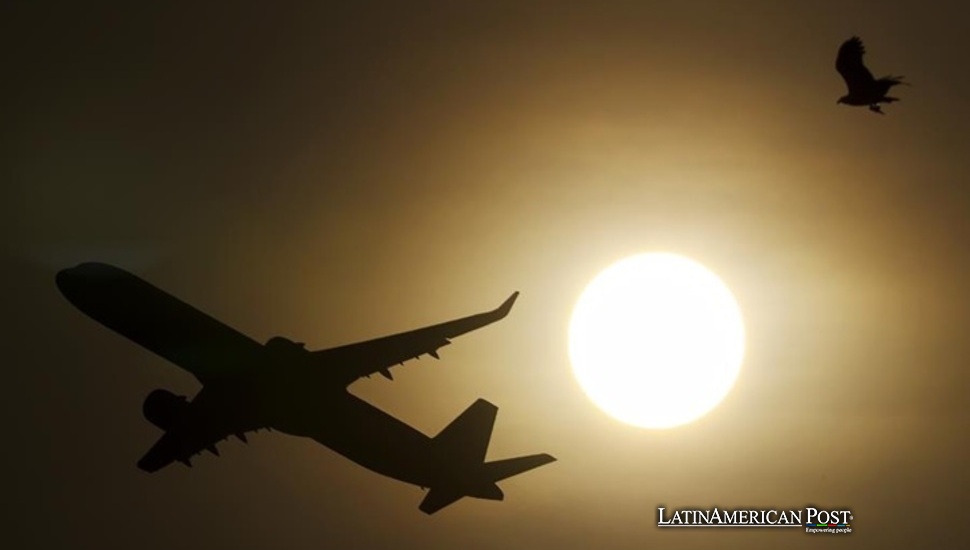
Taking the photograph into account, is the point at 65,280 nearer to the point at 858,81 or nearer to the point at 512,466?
the point at 512,466

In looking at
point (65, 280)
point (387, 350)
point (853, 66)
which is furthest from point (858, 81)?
point (65, 280)

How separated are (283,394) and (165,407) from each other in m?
7.14

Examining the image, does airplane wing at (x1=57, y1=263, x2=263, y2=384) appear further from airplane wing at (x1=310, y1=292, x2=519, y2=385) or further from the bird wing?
the bird wing

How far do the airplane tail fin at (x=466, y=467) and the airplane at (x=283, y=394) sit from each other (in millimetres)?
60

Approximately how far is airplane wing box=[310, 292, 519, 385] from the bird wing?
76.7ft

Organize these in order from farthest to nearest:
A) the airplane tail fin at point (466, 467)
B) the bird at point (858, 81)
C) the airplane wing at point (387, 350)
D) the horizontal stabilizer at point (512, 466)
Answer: the airplane tail fin at point (466, 467), the horizontal stabilizer at point (512, 466), the airplane wing at point (387, 350), the bird at point (858, 81)

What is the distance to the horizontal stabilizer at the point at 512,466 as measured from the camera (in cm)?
8106

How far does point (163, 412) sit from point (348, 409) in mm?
10831

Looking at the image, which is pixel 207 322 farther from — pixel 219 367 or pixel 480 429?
pixel 480 429

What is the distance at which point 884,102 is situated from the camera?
6072cm

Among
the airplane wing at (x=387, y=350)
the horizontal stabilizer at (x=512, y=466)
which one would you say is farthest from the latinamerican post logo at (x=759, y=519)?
the airplane wing at (x=387, y=350)

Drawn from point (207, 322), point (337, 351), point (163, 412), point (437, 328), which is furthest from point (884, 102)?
point (163, 412)

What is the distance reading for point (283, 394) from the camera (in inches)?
3177

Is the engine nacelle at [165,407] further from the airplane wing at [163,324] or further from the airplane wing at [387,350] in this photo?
the airplane wing at [387,350]
